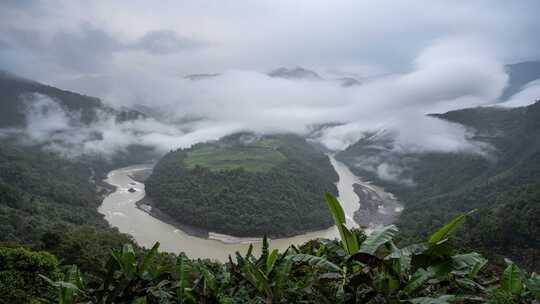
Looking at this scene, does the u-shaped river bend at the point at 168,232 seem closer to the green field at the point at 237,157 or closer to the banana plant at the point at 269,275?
the green field at the point at 237,157

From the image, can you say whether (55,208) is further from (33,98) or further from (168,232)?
(33,98)

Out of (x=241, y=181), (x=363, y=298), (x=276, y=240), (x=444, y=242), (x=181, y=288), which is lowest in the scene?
(x=276, y=240)

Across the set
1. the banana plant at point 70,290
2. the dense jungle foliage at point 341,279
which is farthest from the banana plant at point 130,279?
the banana plant at point 70,290

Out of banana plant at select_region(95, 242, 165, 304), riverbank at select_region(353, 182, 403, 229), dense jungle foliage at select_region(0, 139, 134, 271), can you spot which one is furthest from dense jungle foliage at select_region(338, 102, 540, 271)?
dense jungle foliage at select_region(0, 139, 134, 271)

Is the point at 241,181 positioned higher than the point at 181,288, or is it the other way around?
the point at 181,288

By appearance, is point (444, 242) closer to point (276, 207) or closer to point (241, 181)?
point (276, 207)

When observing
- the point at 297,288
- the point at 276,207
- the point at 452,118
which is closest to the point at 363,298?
the point at 297,288
